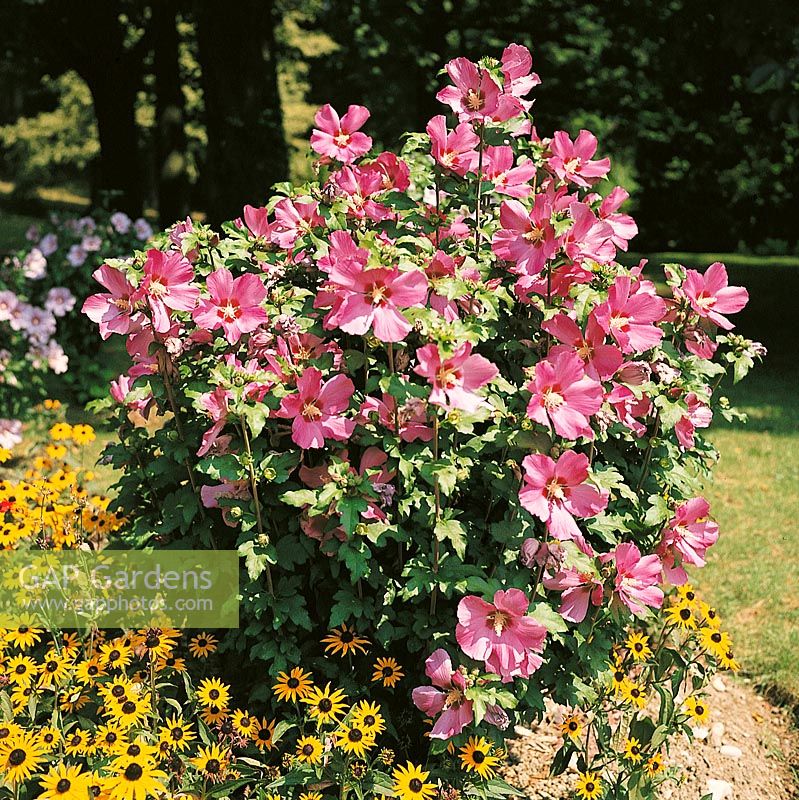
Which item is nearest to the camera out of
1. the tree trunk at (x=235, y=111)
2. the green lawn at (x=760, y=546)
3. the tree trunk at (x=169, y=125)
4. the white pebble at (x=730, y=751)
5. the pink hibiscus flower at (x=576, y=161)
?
the pink hibiscus flower at (x=576, y=161)

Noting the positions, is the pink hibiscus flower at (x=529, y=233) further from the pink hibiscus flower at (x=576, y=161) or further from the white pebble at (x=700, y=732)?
the white pebble at (x=700, y=732)

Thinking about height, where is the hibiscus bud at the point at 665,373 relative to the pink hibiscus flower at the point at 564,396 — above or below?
below

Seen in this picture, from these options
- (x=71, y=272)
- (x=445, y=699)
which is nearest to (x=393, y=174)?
(x=445, y=699)

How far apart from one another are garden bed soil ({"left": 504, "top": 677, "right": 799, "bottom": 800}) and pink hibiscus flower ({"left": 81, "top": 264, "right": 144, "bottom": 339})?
1.54 m

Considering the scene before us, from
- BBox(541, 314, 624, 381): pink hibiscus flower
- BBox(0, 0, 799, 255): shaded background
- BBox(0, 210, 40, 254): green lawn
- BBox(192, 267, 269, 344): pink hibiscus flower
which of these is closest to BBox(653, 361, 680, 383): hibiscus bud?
BBox(541, 314, 624, 381): pink hibiscus flower

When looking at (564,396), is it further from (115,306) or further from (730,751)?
(730,751)

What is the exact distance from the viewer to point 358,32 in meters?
10.3

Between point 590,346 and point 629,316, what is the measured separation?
0.14 meters

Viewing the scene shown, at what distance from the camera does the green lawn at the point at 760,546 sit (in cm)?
302

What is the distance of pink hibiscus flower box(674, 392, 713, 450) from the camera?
7.02 feet

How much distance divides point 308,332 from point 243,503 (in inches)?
16.2

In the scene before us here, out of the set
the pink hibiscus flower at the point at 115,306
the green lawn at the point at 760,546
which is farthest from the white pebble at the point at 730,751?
the pink hibiscus flower at the point at 115,306

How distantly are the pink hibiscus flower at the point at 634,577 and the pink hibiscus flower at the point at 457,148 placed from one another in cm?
96

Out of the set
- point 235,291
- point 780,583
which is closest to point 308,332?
point 235,291
